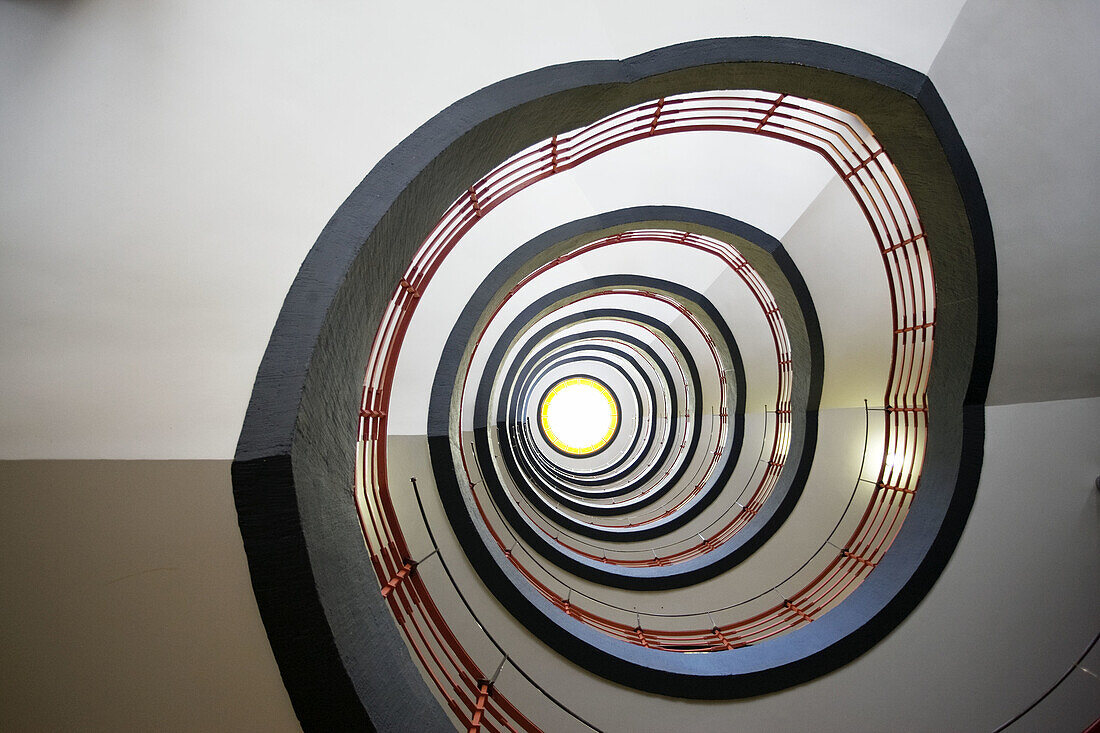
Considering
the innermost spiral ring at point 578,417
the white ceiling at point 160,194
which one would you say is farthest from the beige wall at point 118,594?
the innermost spiral ring at point 578,417

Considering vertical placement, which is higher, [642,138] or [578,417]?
[578,417]

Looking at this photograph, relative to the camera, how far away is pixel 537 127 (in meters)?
2.33

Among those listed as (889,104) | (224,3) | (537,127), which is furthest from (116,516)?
(889,104)

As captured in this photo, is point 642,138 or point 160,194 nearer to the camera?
point 160,194

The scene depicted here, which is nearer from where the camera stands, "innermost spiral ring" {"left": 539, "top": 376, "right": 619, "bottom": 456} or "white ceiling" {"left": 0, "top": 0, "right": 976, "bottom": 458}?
"white ceiling" {"left": 0, "top": 0, "right": 976, "bottom": 458}

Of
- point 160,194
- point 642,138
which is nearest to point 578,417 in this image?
point 642,138

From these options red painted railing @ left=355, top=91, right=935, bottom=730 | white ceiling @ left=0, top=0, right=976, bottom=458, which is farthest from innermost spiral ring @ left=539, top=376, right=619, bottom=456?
white ceiling @ left=0, top=0, right=976, bottom=458

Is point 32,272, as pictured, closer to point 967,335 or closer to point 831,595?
point 967,335

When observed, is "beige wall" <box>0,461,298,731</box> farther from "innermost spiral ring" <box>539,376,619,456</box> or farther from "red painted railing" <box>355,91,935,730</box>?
"innermost spiral ring" <box>539,376,619,456</box>

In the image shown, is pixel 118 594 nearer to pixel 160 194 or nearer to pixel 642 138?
pixel 160 194

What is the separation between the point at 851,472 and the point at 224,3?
5.20 meters

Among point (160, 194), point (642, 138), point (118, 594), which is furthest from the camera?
point (642, 138)

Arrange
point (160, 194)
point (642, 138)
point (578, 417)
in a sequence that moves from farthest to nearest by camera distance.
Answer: point (578, 417)
point (642, 138)
point (160, 194)

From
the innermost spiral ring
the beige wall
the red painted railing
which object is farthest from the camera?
the innermost spiral ring
